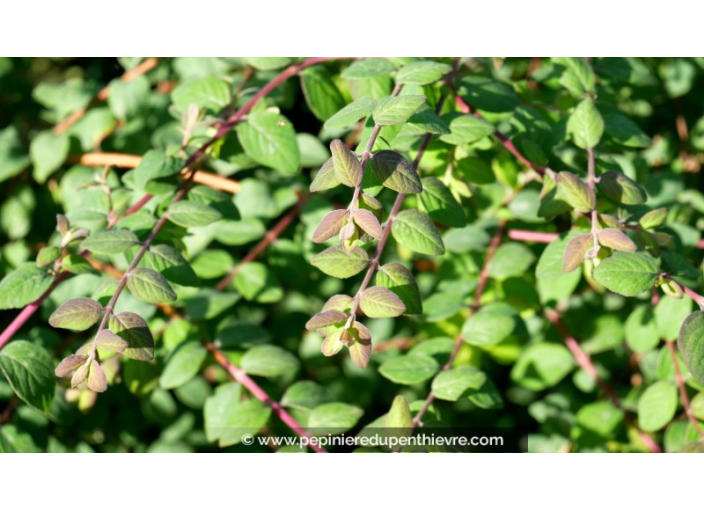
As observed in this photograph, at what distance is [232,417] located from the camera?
47.9 inches

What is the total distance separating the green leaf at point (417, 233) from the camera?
2.99ft

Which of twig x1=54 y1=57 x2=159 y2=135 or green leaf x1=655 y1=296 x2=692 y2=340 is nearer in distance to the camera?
green leaf x1=655 y1=296 x2=692 y2=340

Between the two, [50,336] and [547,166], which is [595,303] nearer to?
[547,166]

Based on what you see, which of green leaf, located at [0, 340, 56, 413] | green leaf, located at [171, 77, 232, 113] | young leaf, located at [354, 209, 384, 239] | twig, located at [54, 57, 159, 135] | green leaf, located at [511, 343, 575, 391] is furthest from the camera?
twig, located at [54, 57, 159, 135]

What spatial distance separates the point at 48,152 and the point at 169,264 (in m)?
0.78

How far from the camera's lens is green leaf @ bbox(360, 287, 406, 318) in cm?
82

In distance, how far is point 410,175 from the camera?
32.9 inches

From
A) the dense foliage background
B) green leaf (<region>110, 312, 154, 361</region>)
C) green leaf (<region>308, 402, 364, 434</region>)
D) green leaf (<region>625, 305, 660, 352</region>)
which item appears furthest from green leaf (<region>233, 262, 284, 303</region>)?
green leaf (<region>625, 305, 660, 352</region>)

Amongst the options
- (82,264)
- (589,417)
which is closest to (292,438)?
(82,264)

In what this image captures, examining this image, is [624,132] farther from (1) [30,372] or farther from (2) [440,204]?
(1) [30,372]

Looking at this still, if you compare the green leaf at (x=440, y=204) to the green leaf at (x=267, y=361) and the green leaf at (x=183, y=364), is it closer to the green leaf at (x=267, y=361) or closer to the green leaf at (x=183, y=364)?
the green leaf at (x=267, y=361)

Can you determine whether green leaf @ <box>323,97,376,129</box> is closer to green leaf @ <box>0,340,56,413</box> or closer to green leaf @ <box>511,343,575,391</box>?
green leaf @ <box>0,340,56,413</box>

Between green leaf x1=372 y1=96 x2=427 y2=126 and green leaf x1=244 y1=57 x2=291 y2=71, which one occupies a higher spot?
green leaf x1=372 y1=96 x2=427 y2=126

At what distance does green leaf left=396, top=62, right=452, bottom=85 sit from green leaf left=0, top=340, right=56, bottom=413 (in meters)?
0.72
